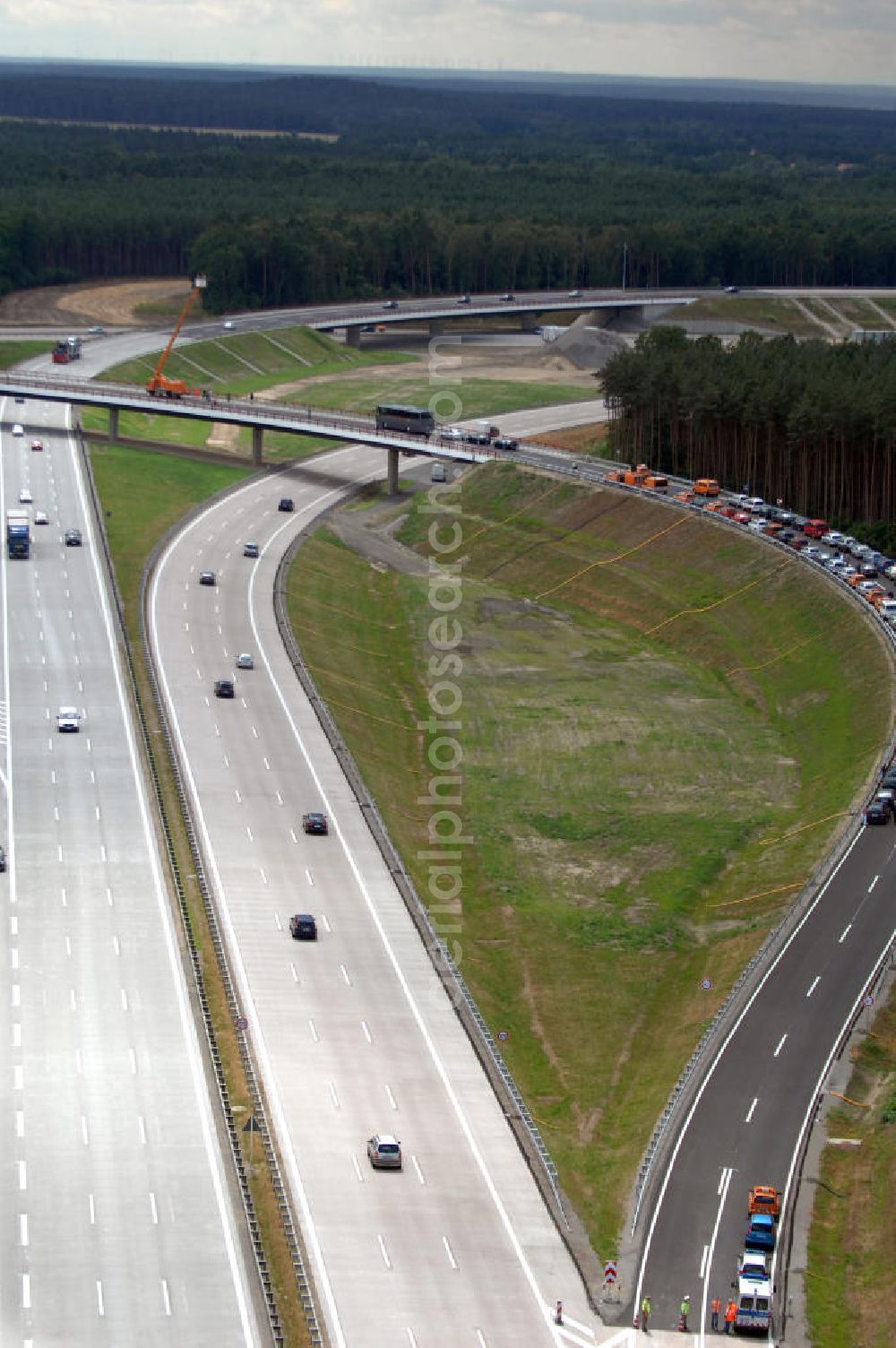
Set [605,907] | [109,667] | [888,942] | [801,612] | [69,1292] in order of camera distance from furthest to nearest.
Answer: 1. [801,612]
2. [109,667]
3. [605,907]
4. [888,942]
5. [69,1292]

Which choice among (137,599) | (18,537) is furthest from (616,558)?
(18,537)

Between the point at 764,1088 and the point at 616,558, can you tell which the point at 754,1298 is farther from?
the point at 616,558

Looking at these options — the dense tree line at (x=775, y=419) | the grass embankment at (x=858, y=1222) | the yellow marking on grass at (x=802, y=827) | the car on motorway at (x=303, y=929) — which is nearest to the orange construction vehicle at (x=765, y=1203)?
the grass embankment at (x=858, y=1222)

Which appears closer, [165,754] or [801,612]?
[165,754]

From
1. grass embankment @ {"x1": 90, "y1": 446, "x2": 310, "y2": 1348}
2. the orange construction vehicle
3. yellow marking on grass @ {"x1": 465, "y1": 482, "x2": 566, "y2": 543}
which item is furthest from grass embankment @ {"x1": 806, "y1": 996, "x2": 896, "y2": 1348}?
yellow marking on grass @ {"x1": 465, "y1": 482, "x2": 566, "y2": 543}

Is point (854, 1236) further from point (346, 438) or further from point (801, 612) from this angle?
point (346, 438)

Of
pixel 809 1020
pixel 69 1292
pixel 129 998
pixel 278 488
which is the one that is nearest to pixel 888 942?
pixel 809 1020

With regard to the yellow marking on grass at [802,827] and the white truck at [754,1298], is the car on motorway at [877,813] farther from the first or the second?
the white truck at [754,1298]
